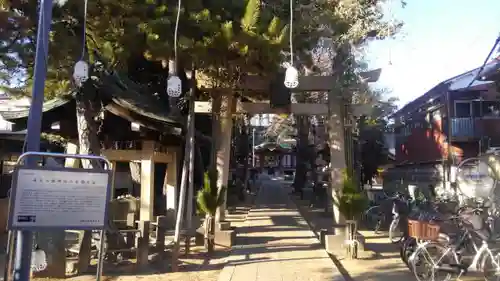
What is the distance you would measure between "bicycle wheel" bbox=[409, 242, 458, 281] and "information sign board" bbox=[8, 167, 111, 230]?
4749 millimetres

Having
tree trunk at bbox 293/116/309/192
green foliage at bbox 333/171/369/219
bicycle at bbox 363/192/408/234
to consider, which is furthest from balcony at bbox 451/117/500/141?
green foliage at bbox 333/171/369/219

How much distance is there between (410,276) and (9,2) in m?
7.36

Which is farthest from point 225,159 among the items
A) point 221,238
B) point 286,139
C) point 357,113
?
point 286,139

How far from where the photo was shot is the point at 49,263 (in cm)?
733

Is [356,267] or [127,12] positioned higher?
[127,12]

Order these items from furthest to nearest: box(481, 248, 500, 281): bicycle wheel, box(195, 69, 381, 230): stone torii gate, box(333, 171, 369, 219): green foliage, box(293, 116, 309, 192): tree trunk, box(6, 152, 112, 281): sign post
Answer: box(293, 116, 309, 192): tree trunk → box(195, 69, 381, 230): stone torii gate → box(333, 171, 369, 219): green foliage → box(481, 248, 500, 281): bicycle wheel → box(6, 152, 112, 281): sign post

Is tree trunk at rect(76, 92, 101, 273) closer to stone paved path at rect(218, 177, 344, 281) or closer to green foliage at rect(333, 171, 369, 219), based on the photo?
stone paved path at rect(218, 177, 344, 281)

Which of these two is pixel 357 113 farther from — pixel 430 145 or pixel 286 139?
pixel 286 139

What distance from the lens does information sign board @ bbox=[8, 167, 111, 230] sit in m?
4.07

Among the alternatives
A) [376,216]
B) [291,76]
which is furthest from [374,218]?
[291,76]

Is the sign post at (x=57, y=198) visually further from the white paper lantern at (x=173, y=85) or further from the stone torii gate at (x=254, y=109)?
the stone torii gate at (x=254, y=109)

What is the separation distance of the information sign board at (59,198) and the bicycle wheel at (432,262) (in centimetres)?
475

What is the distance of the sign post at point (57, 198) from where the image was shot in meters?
4.07

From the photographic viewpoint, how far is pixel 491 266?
6.87 metres
